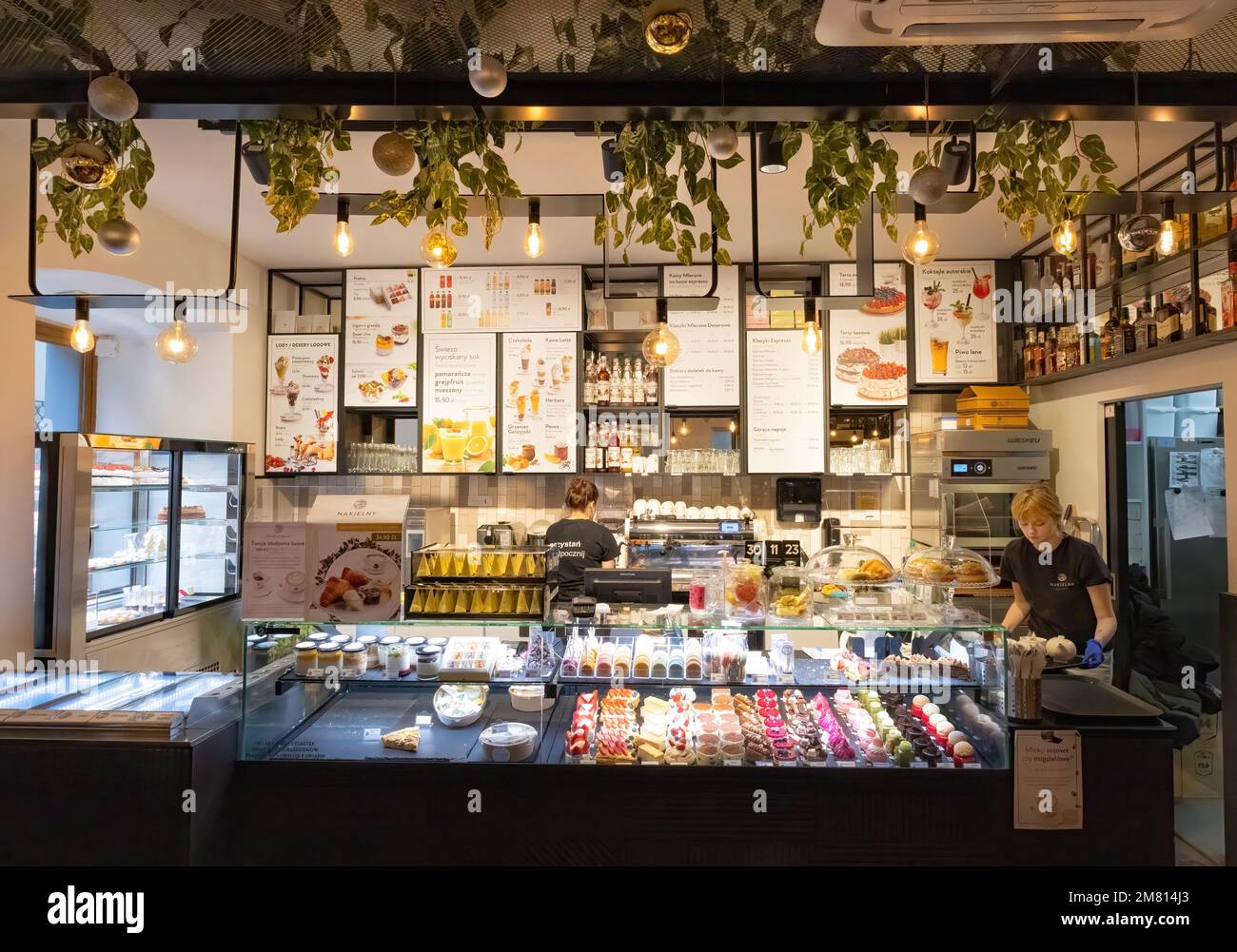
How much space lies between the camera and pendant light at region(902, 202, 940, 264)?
2482 millimetres

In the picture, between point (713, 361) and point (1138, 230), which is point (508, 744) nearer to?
point (1138, 230)

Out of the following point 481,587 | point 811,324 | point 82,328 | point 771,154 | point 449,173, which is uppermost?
point 771,154

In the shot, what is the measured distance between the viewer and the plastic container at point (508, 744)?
2330 mm

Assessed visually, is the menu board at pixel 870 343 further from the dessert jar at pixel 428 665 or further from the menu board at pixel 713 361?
the dessert jar at pixel 428 665

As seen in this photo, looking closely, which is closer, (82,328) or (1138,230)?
(1138,230)

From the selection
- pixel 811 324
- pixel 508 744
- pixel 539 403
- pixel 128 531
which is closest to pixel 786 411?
pixel 539 403

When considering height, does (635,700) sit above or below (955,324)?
below

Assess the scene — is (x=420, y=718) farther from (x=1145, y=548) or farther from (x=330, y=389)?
(x=1145, y=548)

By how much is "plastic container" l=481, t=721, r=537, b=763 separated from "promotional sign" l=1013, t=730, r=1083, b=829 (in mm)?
1588

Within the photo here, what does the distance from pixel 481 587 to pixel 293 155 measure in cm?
177

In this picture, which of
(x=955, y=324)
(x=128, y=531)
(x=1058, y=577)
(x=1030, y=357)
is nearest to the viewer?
(x=1058, y=577)

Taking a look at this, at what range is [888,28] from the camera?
5.32ft

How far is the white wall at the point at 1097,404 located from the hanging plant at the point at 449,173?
136 inches

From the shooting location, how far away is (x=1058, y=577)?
3.47m
